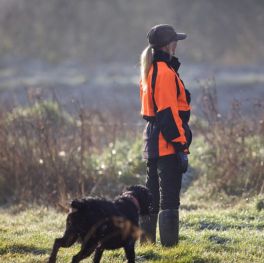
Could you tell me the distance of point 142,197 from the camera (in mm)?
6227

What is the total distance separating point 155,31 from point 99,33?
3186cm

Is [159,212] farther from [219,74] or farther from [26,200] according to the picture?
[219,74]

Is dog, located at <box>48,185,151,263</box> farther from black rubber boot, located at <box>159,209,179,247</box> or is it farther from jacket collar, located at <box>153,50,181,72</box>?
jacket collar, located at <box>153,50,181,72</box>

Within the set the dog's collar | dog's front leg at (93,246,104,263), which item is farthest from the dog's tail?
the dog's collar

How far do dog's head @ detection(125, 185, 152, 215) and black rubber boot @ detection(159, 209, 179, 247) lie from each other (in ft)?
1.05

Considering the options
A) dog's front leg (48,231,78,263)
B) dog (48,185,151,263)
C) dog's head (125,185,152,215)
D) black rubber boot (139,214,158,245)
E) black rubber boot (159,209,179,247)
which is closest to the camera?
dog (48,185,151,263)

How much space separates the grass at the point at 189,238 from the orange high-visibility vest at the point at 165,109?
92 centimetres

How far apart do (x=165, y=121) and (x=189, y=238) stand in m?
1.37

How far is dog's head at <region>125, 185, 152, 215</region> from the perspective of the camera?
→ 621 cm

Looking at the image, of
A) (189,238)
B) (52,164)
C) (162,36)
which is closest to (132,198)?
(189,238)

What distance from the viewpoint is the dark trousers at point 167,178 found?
6.42 m

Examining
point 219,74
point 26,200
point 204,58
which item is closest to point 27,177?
point 26,200

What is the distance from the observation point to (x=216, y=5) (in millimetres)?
37312

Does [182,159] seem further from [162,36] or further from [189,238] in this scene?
[162,36]
